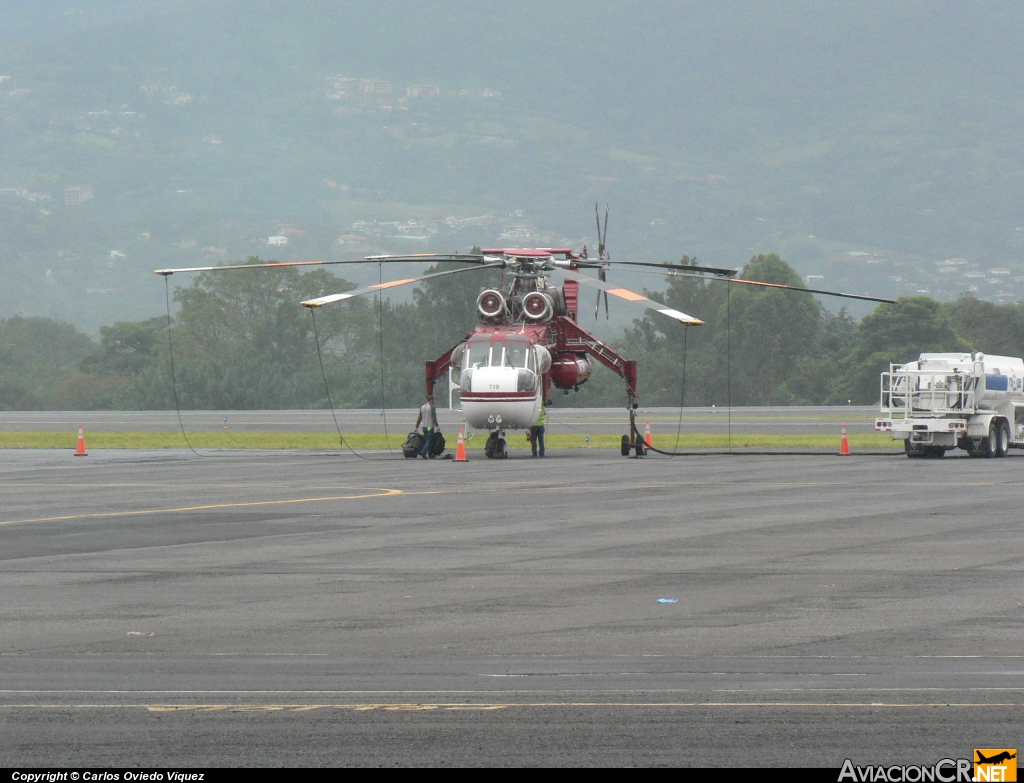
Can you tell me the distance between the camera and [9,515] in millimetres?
19547

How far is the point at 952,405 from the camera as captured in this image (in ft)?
114

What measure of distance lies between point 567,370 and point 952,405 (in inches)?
404

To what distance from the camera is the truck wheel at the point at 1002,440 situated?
35147mm

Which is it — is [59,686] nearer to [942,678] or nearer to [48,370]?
[942,678]

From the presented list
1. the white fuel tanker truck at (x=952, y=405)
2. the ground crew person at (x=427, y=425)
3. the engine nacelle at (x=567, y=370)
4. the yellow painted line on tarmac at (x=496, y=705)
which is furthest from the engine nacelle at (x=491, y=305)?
the yellow painted line on tarmac at (x=496, y=705)

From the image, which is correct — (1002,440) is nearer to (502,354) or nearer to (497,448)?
(497,448)

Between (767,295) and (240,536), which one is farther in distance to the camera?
(767,295)

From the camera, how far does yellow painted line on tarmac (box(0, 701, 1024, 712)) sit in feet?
25.4

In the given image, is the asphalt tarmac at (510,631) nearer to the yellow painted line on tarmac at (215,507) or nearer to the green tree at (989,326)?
the yellow painted line on tarmac at (215,507)

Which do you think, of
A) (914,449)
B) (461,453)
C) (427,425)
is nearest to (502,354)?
(461,453)

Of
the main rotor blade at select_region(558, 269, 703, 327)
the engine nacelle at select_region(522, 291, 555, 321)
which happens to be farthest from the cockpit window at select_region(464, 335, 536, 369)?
the main rotor blade at select_region(558, 269, 703, 327)

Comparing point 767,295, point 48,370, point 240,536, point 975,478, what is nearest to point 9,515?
point 240,536

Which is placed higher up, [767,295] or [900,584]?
[767,295]

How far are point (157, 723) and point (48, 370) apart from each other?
11980 cm
